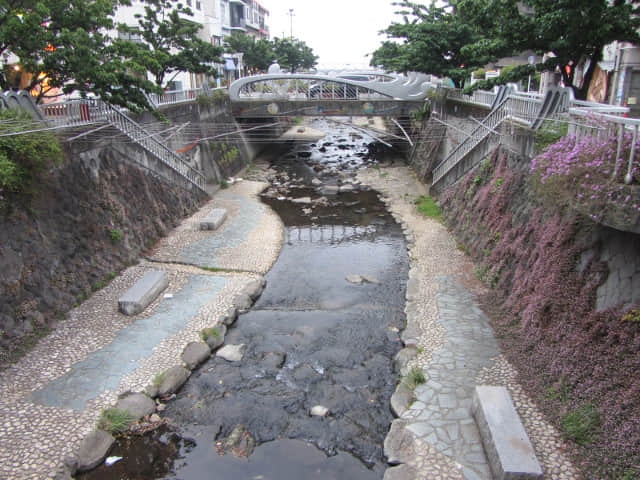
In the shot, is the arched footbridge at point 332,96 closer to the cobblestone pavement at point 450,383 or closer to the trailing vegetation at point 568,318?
the cobblestone pavement at point 450,383

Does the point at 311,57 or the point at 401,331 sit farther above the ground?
the point at 311,57

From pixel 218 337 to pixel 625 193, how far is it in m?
9.58

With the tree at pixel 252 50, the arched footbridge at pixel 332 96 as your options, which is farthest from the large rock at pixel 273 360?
the tree at pixel 252 50

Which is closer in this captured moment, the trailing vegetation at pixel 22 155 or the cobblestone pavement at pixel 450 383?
the cobblestone pavement at pixel 450 383

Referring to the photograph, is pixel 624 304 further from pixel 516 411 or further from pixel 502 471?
pixel 502 471

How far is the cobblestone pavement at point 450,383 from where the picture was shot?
24.0ft

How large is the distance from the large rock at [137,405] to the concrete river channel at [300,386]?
384 mm

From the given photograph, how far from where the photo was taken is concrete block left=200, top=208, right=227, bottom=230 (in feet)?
62.8

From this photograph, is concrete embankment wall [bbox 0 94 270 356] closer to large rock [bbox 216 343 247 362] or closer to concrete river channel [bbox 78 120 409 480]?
large rock [bbox 216 343 247 362]

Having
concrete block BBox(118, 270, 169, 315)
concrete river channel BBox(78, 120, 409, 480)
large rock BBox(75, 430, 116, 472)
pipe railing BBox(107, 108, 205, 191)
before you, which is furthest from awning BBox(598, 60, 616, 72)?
large rock BBox(75, 430, 116, 472)

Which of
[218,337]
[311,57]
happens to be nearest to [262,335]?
[218,337]

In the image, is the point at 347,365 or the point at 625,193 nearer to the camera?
the point at 625,193

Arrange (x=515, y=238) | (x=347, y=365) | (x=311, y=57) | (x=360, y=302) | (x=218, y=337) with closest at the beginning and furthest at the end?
(x=347, y=365) → (x=218, y=337) → (x=515, y=238) → (x=360, y=302) → (x=311, y=57)

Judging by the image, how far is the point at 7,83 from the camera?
12875mm
